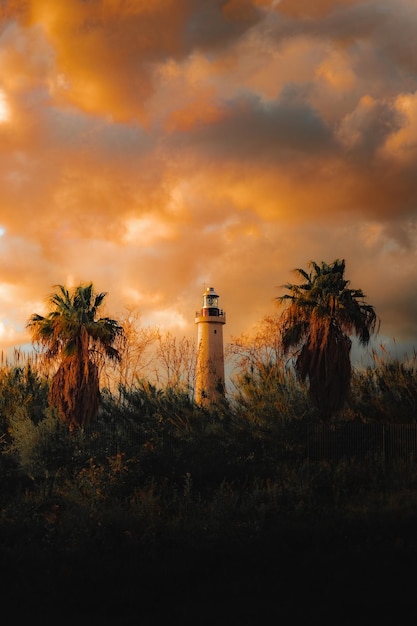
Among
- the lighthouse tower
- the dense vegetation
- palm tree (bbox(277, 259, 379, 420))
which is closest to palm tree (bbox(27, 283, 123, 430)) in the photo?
the dense vegetation

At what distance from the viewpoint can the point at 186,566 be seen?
13.8 m

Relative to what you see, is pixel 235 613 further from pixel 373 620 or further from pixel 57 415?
pixel 57 415

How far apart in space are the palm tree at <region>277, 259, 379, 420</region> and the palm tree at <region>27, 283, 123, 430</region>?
9.16 metres

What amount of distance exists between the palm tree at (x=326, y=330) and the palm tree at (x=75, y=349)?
916 centimetres

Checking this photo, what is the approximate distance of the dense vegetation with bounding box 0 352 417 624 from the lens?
1156 centimetres

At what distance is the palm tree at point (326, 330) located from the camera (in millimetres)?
30125

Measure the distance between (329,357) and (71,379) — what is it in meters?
12.3

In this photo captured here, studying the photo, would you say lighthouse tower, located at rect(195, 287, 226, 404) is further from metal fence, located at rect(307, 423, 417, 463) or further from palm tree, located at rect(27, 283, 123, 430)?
metal fence, located at rect(307, 423, 417, 463)

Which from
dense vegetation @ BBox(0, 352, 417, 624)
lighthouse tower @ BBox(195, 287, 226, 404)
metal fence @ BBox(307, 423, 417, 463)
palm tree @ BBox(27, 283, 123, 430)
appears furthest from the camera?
lighthouse tower @ BBox(195, 287, 226, 404)

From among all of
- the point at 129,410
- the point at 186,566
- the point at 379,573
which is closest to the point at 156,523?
the point at 186,566

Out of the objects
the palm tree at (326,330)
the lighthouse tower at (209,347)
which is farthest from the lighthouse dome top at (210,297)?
the palm tree at (326,330)

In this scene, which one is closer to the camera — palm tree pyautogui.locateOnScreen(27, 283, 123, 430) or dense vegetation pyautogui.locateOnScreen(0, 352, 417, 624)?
dense vegetation pyautogui.locateOnScreen(0, 352, 417, 624)

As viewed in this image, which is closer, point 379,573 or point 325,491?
point 379,573

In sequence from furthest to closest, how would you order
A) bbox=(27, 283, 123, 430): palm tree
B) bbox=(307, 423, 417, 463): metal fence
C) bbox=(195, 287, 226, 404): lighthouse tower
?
bbox=(195, 287, 226, 404): lighthouse tower
bbox=(27, 283, 123, 430): palm tree
bbox=(307, 423, 417, 463): metal fence
